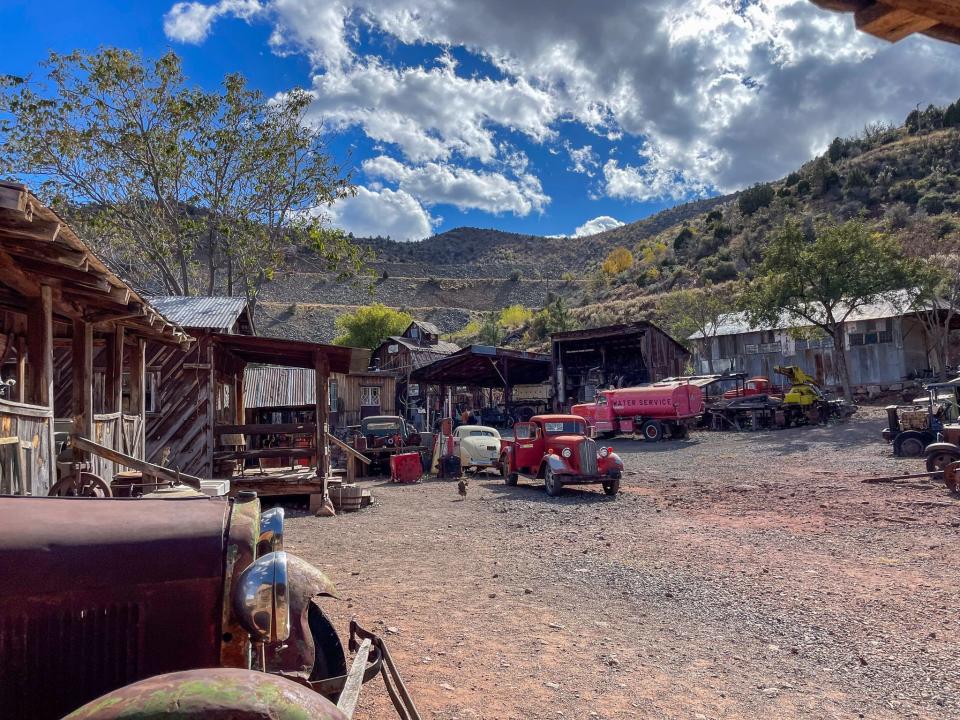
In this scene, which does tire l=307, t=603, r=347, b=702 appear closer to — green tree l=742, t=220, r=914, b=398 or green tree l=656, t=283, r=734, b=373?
green tree l=742, t=220, r=914, b=398

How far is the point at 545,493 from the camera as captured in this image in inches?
544

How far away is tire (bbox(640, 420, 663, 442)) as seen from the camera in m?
24.8

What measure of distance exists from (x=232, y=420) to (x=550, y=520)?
9.28 m

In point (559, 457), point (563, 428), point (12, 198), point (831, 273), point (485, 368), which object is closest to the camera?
point (12, 198)

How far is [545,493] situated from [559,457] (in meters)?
0.91

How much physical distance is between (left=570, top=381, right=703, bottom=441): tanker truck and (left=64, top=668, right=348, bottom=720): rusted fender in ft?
72.9

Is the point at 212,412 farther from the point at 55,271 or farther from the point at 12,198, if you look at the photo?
the point at 12,198

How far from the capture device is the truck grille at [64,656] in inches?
97.8

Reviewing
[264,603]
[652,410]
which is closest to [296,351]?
[264,603]

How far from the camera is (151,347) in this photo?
41.9 feet

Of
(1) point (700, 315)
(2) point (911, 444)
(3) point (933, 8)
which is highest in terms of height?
(1) point (700, 315)

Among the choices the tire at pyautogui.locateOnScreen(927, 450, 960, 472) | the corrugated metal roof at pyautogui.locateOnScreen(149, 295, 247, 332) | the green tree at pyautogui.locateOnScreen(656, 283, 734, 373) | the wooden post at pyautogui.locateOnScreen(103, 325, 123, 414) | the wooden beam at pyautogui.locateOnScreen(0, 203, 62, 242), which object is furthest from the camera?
Answer: the green tree at pyautogui.locateOnScreen(656, 283, 734, 373)

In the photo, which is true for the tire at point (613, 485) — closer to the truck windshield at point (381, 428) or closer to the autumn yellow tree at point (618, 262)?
the truck windshield at point (381, 428)

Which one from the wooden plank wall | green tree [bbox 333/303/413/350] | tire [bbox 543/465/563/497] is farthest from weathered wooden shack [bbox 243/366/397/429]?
green tree [bbox 333/303/413/350]
